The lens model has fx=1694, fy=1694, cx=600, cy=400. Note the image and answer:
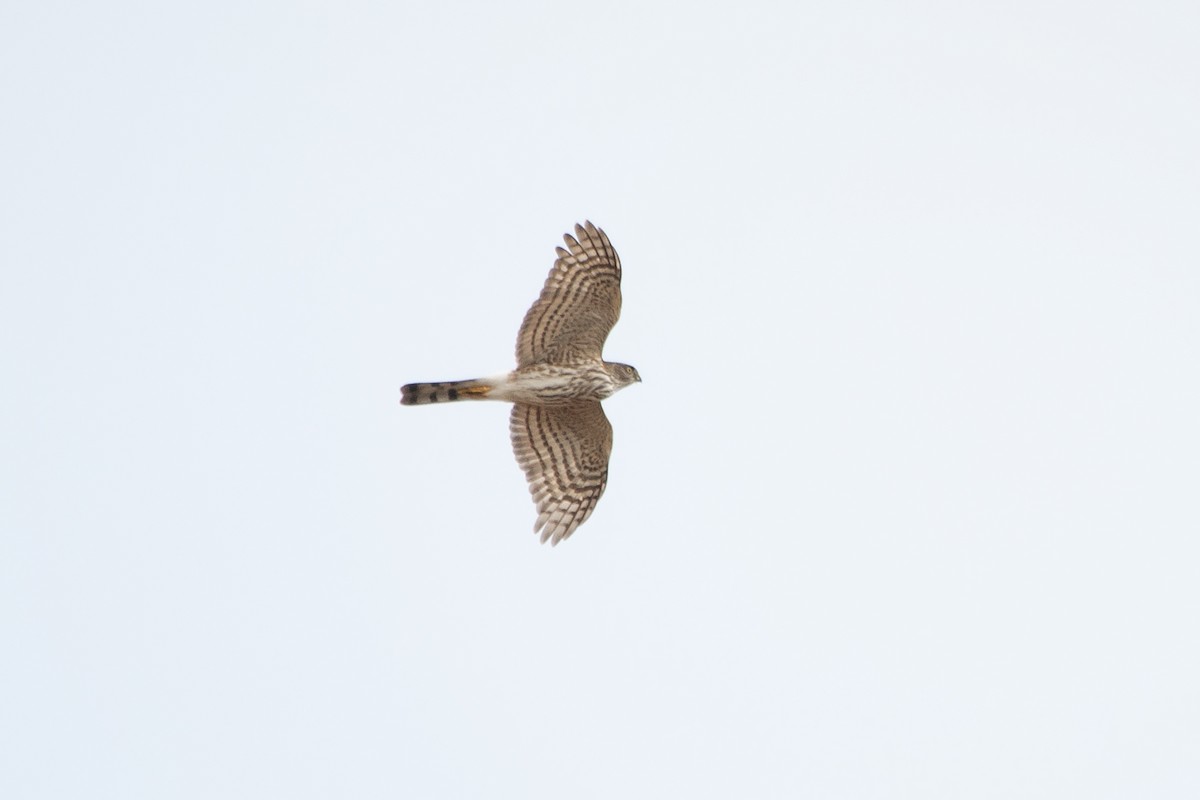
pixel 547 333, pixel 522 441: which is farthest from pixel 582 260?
pixel 522 441

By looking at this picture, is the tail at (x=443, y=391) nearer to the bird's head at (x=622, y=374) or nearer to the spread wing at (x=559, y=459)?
the spread wing at (x=559, y=459)

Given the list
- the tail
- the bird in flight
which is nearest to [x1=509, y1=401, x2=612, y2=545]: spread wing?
the bird in flight

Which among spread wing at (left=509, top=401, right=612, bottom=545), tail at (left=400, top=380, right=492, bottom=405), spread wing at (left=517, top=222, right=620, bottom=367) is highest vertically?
spread wing at (left=517, top=222, right=620, bottom=367)

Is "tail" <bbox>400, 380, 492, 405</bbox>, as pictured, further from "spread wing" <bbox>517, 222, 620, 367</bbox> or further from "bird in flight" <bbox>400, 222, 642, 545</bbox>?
"spread wing" <bbox>517, 222, 620, 367</bbox>

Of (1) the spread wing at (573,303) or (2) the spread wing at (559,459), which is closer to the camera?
(1) the spread wing at (573,303)

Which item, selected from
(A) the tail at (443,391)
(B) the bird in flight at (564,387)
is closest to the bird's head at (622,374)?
(B) the bird in flight at (564,387)

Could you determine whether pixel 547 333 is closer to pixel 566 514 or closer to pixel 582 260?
pixel 582 260

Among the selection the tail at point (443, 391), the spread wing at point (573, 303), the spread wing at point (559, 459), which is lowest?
the spread wing at point (559, 459)
